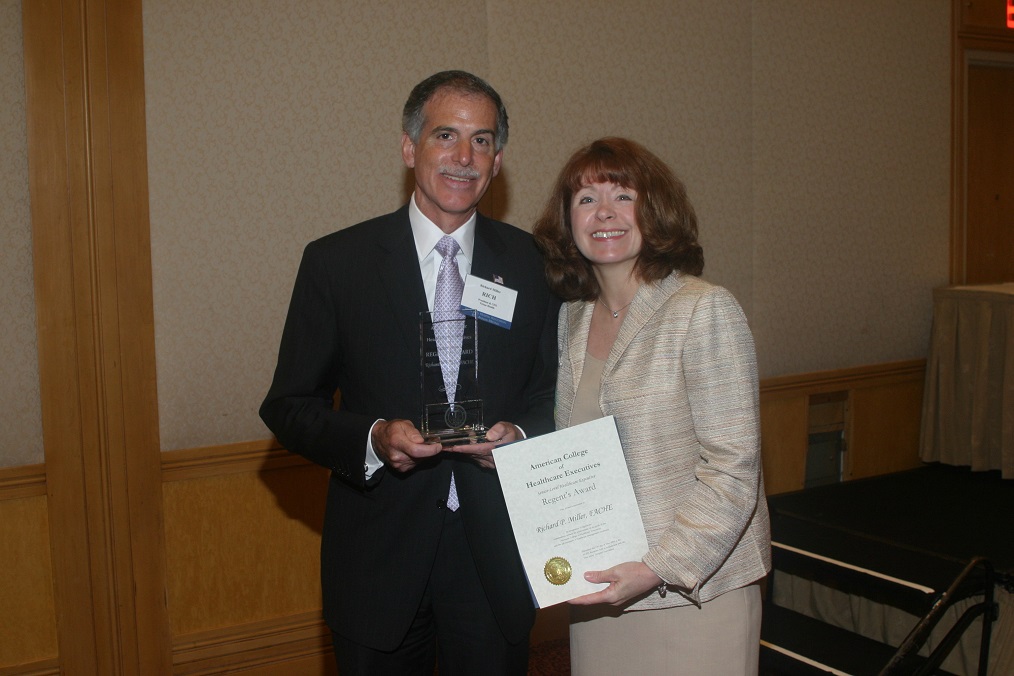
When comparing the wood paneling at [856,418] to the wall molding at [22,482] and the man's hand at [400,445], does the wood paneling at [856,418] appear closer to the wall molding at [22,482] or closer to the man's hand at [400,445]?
the man's hand at [400,445]

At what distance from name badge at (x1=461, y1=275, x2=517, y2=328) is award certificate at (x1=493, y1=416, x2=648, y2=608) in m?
0.36

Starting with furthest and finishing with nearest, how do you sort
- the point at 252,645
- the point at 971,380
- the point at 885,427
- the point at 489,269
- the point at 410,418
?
the point at 885,427
the point at 971,380
the point at 252,645
the point at 489,269
the point at 410,418

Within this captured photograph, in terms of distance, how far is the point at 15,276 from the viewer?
9.11 ft

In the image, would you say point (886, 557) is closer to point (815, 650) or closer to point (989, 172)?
point (815, 650)

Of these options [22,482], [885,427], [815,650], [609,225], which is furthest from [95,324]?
[885,427]

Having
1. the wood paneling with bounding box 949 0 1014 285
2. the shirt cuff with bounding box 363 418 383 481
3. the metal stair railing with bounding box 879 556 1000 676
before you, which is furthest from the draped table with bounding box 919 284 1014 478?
the shirt cuff with bounding box 363 418 383 481

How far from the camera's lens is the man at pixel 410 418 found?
183 centimetres

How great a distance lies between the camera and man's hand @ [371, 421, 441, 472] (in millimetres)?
1604

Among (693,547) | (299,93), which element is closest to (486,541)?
(693,547)

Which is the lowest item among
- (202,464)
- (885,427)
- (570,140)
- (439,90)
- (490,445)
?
(885,427)

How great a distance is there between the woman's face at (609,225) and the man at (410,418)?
227 mm

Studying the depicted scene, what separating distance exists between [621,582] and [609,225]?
0.71m

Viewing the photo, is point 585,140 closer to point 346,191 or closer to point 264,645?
point 346,191

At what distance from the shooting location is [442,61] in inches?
131
